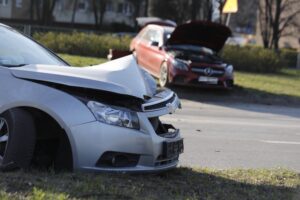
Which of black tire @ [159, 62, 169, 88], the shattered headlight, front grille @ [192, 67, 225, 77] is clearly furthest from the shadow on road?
the shattered headlight

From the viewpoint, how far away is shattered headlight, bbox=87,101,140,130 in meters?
5.34

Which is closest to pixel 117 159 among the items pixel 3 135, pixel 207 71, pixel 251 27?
pixel 3 135

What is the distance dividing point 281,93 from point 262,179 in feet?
41.8

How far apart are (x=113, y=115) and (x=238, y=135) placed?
5.61 metres

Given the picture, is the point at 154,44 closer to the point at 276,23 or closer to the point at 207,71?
the point at 207,71

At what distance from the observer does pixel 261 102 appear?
56.8 ft

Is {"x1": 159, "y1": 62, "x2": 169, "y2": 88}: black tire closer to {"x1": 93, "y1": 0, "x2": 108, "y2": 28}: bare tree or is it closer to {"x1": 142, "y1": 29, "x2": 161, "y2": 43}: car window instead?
{"x1": 142, "y1": 29, "x2": 161, "y2": 43}: car window

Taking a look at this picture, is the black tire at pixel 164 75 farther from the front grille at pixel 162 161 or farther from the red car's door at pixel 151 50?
the front grille at pixel 162 161

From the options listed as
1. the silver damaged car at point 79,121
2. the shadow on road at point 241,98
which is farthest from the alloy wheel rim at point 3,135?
the shadow on road at point 241,98

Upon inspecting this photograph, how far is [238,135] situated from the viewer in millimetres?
10648

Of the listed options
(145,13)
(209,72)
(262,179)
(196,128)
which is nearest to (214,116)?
(196,128)

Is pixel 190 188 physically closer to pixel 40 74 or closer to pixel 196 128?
pixel 40 74

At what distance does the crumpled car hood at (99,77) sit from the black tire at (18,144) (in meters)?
0.44

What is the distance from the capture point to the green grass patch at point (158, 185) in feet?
15.1
